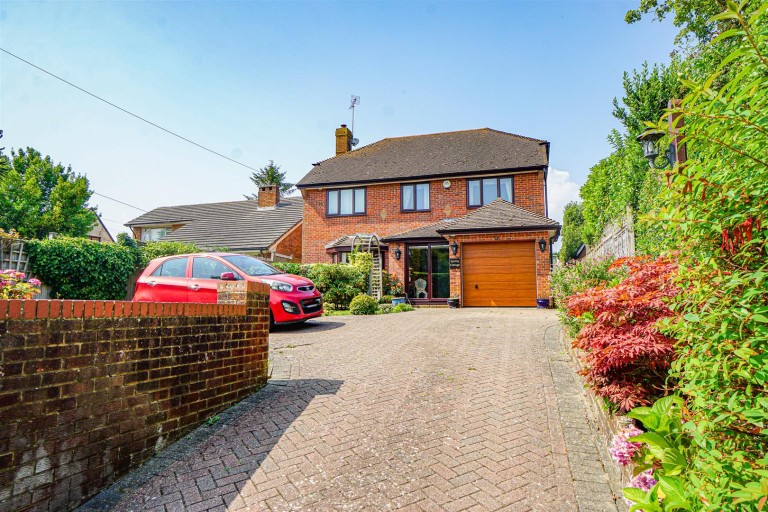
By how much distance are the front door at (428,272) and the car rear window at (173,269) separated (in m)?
9.94

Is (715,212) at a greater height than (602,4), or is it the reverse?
(602,4)

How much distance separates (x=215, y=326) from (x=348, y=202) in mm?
15986

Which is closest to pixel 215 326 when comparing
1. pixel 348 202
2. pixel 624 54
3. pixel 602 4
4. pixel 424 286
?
pixel 602 4

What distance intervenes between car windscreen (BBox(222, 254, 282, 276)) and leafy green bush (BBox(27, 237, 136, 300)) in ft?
15.9

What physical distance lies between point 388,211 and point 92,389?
650 inches

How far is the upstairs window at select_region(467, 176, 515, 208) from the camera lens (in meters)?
17.1

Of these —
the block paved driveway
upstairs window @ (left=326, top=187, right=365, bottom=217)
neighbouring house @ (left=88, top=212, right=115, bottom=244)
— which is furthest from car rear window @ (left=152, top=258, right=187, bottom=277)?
neighbouring house @ (left=88, top=212, right=115, bottom=244)

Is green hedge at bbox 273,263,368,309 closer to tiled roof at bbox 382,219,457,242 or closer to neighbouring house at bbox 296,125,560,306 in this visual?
neighbouring house at bbox 296,125,560,306

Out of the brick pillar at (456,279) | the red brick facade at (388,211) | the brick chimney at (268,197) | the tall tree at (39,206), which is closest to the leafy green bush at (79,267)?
the red brick facade at (388,211)

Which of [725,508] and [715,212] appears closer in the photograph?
[725,508]

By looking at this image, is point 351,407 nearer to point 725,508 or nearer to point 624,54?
point 725,508

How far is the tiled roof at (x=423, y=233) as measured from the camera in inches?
645

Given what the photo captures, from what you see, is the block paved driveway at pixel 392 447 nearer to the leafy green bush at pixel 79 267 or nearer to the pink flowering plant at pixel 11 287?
the pink flowering plant at pixel 11 287

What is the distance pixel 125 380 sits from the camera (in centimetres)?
300
